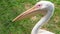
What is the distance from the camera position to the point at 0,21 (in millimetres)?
4258

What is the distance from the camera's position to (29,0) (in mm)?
4742

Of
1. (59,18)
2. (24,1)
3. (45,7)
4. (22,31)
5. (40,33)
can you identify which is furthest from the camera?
(24,1)

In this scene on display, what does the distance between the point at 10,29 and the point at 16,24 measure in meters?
0.15

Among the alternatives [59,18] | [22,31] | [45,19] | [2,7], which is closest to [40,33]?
[45,19]

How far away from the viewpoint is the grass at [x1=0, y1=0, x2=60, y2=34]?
4110mm

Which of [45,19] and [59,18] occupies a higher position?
[45,19]

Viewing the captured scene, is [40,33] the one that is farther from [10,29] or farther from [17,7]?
[17,7]

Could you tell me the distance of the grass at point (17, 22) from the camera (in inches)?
162

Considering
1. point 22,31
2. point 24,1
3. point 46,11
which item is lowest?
point 22,31

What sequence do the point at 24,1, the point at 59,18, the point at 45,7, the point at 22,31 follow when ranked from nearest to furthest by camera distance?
the point at 45,7, the point at 22,31, the point at 59,18, the point at 24,1

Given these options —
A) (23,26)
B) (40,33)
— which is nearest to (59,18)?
(23,26)

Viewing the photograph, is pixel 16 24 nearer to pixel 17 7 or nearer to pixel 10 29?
pixel 10 29

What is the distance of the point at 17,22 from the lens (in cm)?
419

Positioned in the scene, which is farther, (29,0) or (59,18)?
(29,0)
